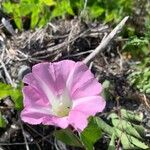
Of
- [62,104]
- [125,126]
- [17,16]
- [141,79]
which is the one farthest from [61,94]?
[17,16]

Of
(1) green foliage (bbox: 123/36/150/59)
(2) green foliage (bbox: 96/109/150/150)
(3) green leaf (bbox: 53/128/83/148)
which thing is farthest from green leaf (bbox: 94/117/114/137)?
(1) green foliage (bbox: 123/36/150/59)

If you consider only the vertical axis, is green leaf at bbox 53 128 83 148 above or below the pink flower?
below

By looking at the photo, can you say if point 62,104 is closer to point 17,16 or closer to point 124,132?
point 124,132

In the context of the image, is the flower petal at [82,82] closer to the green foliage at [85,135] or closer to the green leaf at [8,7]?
the green foliage at [85,135]

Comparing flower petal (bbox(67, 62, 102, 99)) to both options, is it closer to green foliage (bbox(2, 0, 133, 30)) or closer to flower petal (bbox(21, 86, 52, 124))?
flower petal (bbox(21, 86, 52, 124))

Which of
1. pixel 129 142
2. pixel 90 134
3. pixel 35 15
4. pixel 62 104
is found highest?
pixel 35 15

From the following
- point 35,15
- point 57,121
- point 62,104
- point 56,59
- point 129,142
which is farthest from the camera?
point 35,15
